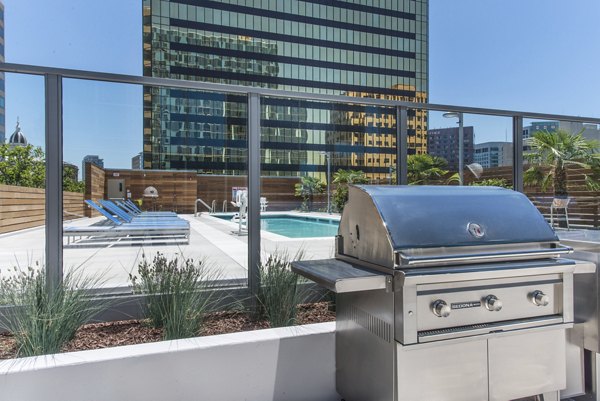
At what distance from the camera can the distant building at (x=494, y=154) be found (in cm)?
383

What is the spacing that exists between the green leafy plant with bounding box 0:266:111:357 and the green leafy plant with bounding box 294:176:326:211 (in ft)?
6.59

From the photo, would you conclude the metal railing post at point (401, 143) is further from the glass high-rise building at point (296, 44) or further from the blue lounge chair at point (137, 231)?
the glass high-rise building at point (296, 44)

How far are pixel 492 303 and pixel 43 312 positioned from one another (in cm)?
219

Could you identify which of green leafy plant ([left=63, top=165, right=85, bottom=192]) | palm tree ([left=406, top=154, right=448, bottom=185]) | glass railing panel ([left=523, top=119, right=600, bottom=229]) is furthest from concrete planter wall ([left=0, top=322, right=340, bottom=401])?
glass railing panel ([left=523, top=119, right=600, bottom=229])

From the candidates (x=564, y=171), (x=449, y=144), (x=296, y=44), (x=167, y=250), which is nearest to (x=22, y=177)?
(x=167, y=250)

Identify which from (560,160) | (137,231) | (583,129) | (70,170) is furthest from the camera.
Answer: (560,160)

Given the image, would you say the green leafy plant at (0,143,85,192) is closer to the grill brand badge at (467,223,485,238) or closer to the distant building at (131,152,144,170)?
the distant building at (131,152,144,170)

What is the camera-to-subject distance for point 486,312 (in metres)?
1.84

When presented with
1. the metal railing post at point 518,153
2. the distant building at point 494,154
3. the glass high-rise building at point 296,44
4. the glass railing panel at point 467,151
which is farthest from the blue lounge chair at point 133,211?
the glass high-rise building at point 296,44

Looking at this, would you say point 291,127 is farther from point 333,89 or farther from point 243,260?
point 333,89

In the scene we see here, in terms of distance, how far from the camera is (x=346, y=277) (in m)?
1.76

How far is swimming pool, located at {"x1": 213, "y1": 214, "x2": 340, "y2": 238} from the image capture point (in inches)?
127

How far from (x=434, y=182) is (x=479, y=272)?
6.33 ft

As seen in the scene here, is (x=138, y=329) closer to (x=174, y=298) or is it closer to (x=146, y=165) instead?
(x=174, y=298)
